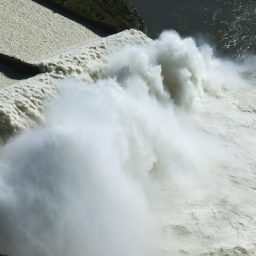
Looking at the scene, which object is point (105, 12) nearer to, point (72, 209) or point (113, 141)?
point (113, 141)

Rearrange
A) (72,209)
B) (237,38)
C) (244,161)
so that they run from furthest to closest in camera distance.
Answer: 1. (237,38)
2. (244,161)
3. (72,209)

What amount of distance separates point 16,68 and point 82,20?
3.15m

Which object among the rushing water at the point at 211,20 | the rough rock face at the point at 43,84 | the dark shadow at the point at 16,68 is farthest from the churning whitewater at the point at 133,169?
the rushing water at the point at 211,20

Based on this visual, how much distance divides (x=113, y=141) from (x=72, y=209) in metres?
1.73

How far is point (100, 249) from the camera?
10281mm

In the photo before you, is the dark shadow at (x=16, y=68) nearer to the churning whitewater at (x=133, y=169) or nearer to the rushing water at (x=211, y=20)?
the churning whitewater at (x=133, y=169)

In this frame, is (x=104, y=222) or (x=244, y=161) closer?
(x=104, y=222)

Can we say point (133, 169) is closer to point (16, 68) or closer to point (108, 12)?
point (16, 68)

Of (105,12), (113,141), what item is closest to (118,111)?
(113,141)

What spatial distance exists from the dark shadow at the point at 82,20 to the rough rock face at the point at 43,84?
545 millimetres

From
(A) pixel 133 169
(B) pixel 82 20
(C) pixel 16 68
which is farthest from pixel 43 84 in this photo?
(B) pixel 82 20

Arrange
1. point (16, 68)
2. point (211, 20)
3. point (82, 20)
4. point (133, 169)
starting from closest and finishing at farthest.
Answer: point (133, 169)
point (16, 68)
point (82, 20)
point (211, 20)

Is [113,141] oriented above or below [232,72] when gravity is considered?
below

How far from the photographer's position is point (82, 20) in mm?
15391
